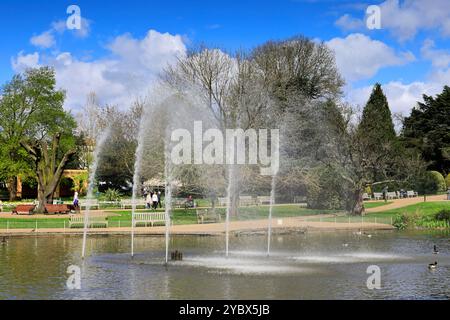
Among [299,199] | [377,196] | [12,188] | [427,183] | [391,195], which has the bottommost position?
[299,199]

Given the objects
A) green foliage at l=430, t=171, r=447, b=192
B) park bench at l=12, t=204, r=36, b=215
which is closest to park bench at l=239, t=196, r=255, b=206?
park bench at l=12, t=204, r=36, b=215

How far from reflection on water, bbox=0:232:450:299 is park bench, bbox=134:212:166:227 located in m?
6.40

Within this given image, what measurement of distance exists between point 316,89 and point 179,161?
19088mm

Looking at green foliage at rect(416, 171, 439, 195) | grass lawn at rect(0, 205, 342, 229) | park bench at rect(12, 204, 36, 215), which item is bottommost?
grass lawn at rect(0, 205, 342, 229)

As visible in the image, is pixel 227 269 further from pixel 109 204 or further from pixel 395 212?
pixel 109 204

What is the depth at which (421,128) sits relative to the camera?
8494 centimetres

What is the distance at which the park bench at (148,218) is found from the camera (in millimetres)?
37562

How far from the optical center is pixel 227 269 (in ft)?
66.9

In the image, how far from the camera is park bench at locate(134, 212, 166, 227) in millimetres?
37562

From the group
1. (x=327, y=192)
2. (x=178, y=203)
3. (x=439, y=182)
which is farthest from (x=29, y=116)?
(x=439, y=182)

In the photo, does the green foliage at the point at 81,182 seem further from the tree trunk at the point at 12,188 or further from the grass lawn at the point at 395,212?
the grass lawn at the point at 395,212

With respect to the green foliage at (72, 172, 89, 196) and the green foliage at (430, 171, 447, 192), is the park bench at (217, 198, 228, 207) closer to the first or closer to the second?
the green foliage at (72, 172, 89, 196)

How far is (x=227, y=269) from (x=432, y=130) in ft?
227

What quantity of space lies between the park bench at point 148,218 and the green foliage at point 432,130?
4831 centimetres
